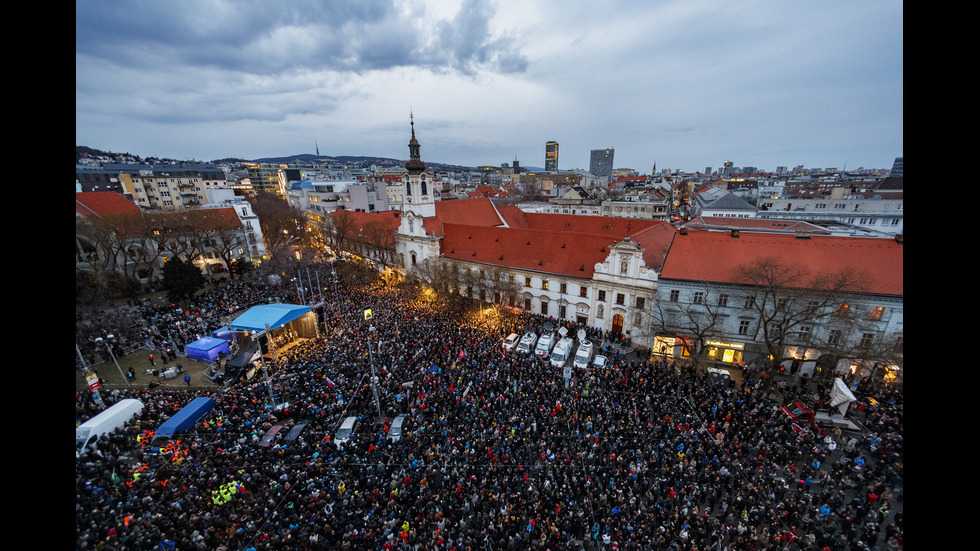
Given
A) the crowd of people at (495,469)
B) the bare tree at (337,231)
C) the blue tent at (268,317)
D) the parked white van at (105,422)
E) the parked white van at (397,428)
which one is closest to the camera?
the crowd of people at (495,469)

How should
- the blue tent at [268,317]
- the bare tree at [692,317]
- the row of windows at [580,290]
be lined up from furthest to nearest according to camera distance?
the row of windows at [580,290]
the blue tent at [268,317]
the bare tree at [692,317]

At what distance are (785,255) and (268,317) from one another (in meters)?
42.8

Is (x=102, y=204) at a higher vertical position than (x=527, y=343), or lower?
higher

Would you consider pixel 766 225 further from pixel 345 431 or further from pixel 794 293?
pixel 345 431

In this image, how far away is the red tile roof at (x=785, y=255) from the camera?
25547mm

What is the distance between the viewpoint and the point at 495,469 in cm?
1797

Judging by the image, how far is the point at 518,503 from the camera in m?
16.0

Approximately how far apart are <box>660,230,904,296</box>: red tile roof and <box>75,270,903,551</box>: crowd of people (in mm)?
8408

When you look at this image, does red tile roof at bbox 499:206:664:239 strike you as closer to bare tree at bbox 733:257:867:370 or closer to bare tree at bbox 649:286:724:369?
bare tree at bbox 649:286:724:369

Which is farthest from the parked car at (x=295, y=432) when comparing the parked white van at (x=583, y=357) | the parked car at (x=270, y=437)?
the parked white van at (x=583, y=357)

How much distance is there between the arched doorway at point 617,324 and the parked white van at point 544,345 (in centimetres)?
669

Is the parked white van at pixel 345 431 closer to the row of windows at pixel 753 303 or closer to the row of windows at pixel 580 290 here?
the row of windows at pixel 580 290

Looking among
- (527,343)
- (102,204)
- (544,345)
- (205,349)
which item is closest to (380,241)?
(205,349)
